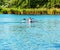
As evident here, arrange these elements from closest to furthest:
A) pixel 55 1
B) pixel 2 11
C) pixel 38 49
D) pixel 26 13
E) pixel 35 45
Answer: pixel 38 49, pixel 35 45, pixel 26 13, pixel 2 11, pixel 55 1

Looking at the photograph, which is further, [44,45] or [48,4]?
[48,4]

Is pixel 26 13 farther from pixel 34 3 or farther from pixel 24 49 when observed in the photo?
pixel 24 49

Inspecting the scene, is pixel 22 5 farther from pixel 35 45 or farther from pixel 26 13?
pixel 35 45

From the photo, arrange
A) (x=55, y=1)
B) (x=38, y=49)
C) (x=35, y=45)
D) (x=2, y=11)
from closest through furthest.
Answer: (x=38, y=49), (x=35, y=45), (x=2, y=11), (x=55, y=1)

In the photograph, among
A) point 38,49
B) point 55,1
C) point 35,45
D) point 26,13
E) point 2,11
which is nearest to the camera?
point 38,49

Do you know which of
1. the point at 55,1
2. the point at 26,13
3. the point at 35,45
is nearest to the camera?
the point at 35,45

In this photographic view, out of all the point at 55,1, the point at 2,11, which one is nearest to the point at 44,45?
the point at 2,11

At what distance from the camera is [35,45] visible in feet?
63.8

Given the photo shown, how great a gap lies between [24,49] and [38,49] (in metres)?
0.88

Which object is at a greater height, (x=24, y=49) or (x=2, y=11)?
(x=24, y=49)

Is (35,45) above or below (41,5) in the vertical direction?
above

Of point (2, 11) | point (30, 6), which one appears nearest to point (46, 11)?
point (2, 11)

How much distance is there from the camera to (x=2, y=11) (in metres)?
72.1

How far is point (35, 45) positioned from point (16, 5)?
66.1 m
